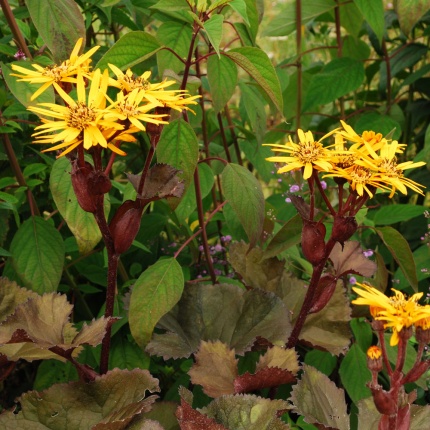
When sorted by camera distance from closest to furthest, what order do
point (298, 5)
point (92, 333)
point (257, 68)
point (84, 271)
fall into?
point (92, 333) → point (257, 68) → point (84, 271) → point (298, 5)

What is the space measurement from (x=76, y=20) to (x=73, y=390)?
61 cm

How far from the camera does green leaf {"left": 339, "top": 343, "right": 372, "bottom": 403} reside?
4.57ft

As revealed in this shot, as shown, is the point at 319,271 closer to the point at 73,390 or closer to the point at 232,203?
the point at 232,203

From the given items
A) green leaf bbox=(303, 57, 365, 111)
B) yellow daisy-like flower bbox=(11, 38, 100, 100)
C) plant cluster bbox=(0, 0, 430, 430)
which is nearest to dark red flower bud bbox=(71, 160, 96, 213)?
plant cluster bbox=(0, 0, 430, 430)

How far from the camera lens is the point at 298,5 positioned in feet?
5.79

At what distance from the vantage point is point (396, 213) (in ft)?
5.28

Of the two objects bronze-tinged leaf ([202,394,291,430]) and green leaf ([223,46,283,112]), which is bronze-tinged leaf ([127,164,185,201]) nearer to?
green leaf ([223,46,283,112])

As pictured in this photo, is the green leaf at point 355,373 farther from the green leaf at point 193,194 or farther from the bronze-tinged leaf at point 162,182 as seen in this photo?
the bronze-tinged leaf at point 162,182

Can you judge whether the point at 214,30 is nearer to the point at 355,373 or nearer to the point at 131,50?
the point at 131,50

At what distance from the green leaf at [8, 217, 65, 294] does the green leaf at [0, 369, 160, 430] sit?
0.27 metres

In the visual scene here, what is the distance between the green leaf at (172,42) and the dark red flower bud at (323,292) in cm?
45

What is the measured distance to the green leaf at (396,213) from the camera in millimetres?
1585

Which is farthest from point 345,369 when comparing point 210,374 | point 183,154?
point 183,154

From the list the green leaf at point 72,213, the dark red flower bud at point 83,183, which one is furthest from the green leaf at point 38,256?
the dark red flower bud at point 83,183
